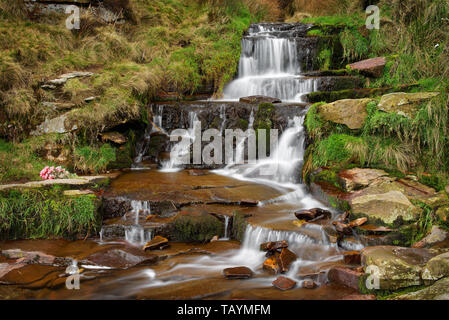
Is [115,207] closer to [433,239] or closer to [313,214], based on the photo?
[313,214]

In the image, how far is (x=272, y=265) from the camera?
431 cm

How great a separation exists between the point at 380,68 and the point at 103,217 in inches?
303

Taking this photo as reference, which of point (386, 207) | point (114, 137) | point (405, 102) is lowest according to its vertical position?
point (386, 207)

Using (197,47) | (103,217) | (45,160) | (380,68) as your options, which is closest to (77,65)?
(45,160)

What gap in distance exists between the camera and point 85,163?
294 inches

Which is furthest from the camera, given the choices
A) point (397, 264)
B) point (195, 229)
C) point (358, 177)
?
point (358, 177)

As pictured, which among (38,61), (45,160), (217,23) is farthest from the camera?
(217,23)

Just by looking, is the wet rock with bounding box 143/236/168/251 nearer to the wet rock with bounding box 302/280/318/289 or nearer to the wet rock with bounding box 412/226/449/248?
the wet rock with bounding box 302/280/318/289

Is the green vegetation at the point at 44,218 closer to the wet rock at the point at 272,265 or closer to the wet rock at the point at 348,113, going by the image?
the wet rock at the point at 272,265

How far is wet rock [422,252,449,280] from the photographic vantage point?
11.0ft

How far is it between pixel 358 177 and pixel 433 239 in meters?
1.74

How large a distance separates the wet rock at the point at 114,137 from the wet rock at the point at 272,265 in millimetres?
4969

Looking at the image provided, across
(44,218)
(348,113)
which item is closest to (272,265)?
(44,218)

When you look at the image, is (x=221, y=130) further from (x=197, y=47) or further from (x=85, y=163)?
(x=197, y=47)
